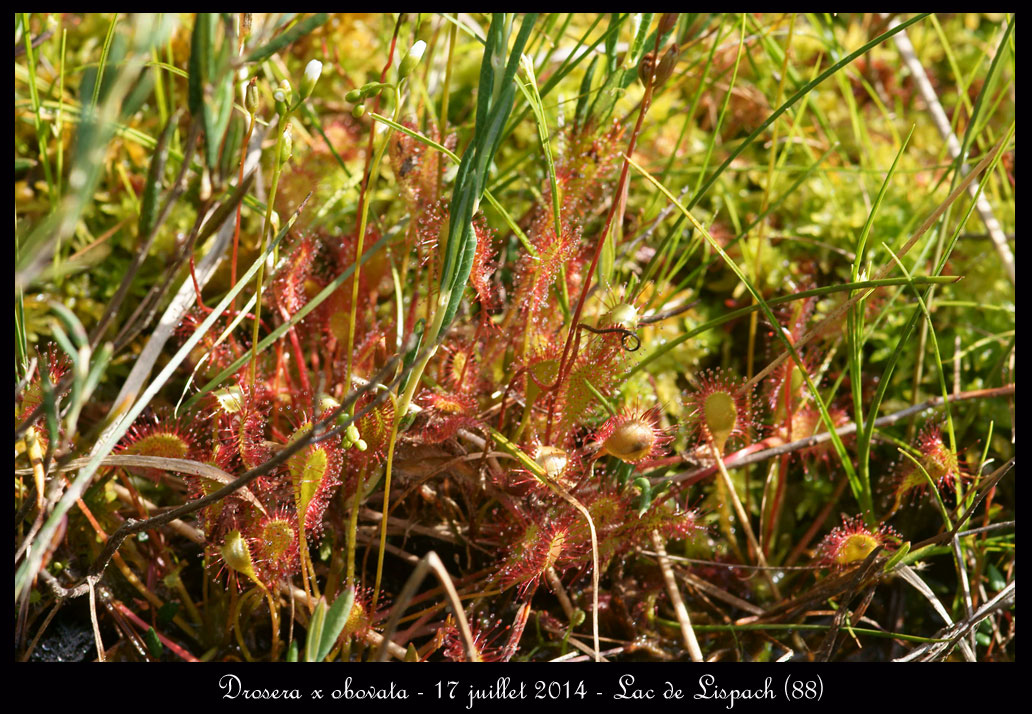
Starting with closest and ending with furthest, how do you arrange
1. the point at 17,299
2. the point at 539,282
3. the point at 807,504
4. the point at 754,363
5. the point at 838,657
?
the point at 17,299 < the point at 539,282 < the point at 838,657 < the point at 807,504 < the point at 754,363

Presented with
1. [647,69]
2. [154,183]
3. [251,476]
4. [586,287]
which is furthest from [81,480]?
[647,69]

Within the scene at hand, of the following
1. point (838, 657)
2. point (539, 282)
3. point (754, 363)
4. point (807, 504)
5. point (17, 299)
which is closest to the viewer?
point (17, 299)

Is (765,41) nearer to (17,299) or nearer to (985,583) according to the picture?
(985,583)

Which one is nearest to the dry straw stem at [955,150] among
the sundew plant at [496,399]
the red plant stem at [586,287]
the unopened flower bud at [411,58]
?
the sundew plant at [496,399]

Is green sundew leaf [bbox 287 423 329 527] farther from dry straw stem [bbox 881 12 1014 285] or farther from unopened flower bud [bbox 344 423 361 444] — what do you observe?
dry straw stem [bbox 881 12 1014 285]

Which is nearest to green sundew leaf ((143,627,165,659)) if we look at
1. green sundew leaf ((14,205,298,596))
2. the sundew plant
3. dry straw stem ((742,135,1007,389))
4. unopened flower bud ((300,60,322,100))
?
Result: the sundew plant

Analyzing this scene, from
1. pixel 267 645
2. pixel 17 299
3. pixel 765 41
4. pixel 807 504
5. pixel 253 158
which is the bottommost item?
pixel 267 645

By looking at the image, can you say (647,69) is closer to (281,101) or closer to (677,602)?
(281,101)
